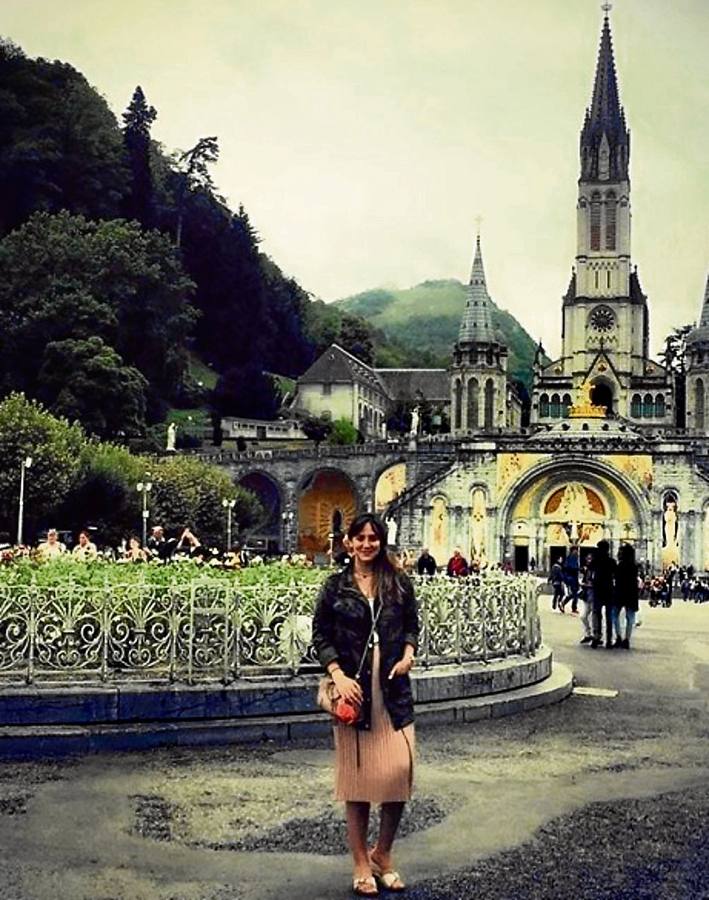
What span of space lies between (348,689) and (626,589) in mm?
11776

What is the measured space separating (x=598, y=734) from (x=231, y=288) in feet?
261

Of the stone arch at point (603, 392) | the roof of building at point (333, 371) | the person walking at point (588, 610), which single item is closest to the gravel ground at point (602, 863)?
the person walking at point (588, 610)

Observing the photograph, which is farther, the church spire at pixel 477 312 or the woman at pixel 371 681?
the church spire at pixel 477 312

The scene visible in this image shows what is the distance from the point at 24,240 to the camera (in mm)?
62531

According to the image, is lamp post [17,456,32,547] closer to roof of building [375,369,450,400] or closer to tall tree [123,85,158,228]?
tall tree [123,85,158,228]

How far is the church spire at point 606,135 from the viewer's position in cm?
9500

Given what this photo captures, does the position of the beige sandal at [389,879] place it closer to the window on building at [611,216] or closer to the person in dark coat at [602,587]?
the person in dark coat at [602,587]

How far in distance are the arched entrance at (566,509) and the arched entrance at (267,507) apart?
1615 cm

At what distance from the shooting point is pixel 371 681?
5750mm

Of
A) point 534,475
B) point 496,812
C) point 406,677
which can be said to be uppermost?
point 534,475

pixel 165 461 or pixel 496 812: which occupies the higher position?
pixel 165 461

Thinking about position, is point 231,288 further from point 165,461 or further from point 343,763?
point 343,763

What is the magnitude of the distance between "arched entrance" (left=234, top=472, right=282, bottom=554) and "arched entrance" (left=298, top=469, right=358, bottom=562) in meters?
1.54

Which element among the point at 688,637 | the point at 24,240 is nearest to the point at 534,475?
the point at 24,240
